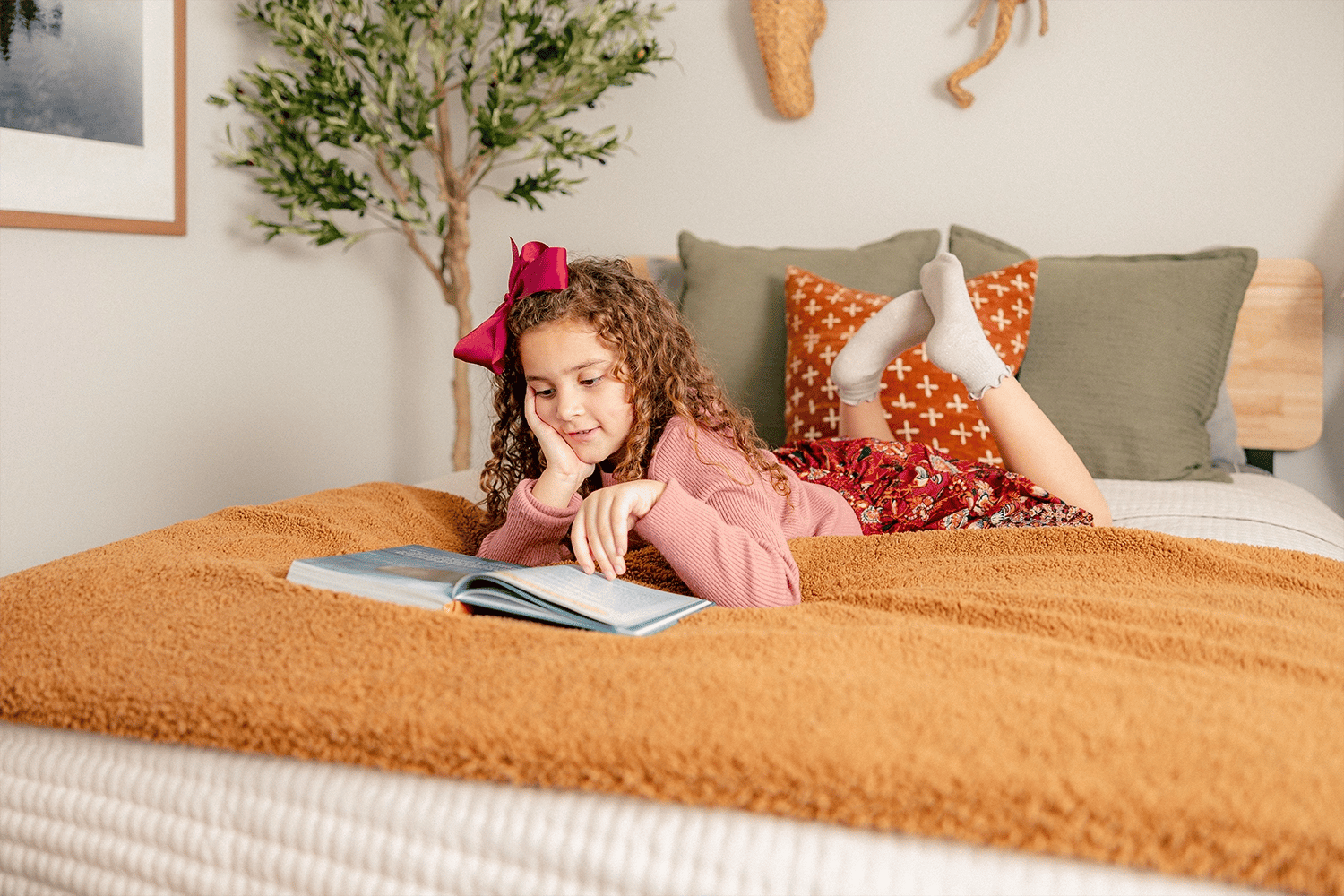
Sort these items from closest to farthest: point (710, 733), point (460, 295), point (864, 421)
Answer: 1. point (710, 733)
2. point (864, 421)
3. point (460, 295)

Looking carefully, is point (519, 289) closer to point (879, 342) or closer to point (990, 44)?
point (879, 342)

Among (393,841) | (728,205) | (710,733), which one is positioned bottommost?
(393,841)

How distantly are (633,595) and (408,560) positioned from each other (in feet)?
0.78

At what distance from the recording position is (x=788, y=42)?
2.17 m

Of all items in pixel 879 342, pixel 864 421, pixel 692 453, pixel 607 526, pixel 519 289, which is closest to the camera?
pixel 607 526

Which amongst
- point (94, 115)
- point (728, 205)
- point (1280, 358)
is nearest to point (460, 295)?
point (728, 205)

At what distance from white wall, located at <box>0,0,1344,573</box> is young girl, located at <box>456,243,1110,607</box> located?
2.87ft

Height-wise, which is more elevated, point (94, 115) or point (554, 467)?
point (94, 115)

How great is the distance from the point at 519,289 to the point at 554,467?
250 mm

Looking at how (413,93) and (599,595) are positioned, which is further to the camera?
(413,93)

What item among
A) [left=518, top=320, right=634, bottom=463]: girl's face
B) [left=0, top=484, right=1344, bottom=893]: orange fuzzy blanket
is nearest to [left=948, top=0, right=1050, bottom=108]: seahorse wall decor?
[left=518, top=320, right=634, bottom=463]: girl's face

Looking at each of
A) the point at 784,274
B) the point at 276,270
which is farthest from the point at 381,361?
the point at 784,274

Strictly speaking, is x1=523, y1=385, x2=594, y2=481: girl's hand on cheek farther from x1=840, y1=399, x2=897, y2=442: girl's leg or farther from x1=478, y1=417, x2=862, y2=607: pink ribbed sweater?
x1=840, y1=399, x2=897, y2=442: girl's leg

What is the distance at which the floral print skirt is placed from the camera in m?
1.36
